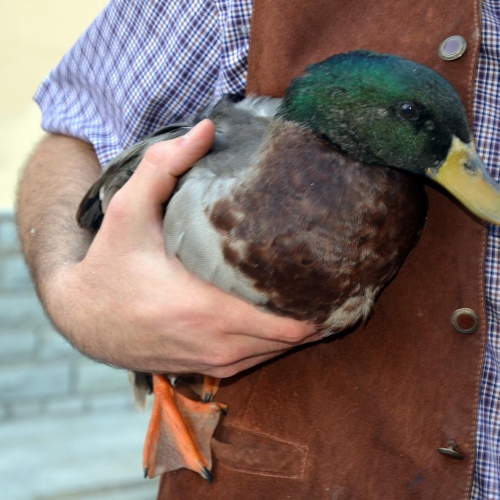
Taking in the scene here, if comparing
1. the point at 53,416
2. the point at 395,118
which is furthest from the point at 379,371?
the point at 53,416

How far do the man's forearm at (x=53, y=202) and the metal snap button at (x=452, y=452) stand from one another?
2.83 ft

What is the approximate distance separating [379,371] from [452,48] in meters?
0.55

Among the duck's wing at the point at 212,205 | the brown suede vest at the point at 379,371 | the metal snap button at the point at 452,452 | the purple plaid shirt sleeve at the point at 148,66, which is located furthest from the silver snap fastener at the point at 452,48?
the metal snap button at the point at 452,452

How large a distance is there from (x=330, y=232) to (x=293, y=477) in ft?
1.62

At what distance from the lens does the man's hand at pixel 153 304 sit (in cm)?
114

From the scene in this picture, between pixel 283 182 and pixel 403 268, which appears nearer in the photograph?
pixel 283 182

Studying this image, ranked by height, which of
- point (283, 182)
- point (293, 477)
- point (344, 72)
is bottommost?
point (293, 477)

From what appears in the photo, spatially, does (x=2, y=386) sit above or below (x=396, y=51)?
below

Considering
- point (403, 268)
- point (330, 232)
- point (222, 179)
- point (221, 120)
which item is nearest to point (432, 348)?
point (403, 268)

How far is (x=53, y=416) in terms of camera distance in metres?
3.39

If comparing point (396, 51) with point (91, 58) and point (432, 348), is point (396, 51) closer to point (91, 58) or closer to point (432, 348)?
point (432, 348)

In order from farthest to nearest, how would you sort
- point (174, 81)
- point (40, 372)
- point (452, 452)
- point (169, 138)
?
point (40, 372) → point (174, 81) → point (169, 138) → point (452, 452)

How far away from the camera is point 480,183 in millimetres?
996

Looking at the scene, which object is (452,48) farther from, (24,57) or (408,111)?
(24,57)
